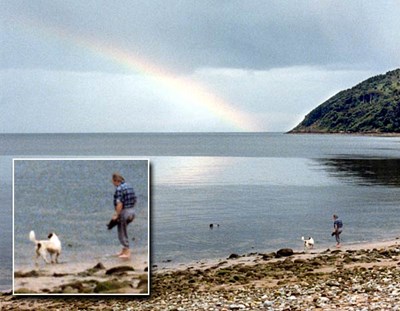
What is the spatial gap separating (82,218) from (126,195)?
76 centimetres

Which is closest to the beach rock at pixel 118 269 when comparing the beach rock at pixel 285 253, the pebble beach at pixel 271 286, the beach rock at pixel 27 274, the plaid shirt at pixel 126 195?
the plaid shirt at pixel 126 195

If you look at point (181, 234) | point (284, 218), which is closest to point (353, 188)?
point (284, 218)

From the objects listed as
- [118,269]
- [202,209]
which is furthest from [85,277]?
[202,209]

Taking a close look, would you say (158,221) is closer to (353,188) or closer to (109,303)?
(109,303)

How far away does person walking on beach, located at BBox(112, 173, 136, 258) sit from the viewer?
8.77m

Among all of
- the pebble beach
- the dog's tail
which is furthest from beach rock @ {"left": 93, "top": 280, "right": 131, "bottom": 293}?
the dog's tail

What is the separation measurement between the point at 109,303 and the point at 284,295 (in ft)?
14.5

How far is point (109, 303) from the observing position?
43.1ft

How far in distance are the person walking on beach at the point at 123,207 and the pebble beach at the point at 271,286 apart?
207 centimetres

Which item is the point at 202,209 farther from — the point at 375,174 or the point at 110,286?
the point at 375,174

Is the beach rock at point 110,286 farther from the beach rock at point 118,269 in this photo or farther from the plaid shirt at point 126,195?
the plaid shirt at point 126,195

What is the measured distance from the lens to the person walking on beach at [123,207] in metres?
8.77

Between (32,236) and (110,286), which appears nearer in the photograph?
(32,236)

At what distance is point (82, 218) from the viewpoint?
8742 mm
